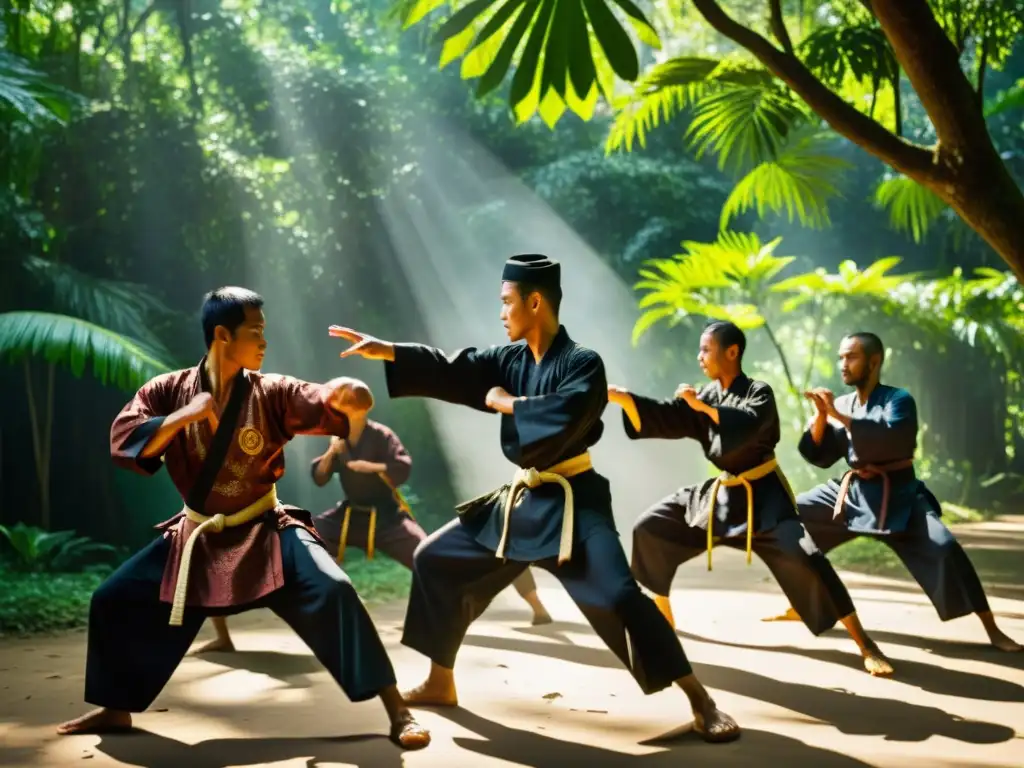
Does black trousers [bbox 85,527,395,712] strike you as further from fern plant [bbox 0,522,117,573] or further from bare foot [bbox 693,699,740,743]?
fern plant [bbox 0,522,117,573]

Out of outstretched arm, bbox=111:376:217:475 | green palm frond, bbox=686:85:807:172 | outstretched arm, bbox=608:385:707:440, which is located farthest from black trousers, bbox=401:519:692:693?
green palm frond, bbox=686:85:807:172

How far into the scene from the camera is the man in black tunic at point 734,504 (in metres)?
4.99

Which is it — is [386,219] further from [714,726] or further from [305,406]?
[714,726]

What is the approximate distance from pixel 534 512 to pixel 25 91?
494cm

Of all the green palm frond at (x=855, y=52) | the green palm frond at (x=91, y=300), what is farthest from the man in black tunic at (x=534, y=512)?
the green palm frond at (x=91, y=300)

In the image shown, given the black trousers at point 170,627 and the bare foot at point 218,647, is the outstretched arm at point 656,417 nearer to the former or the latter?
the black trousers at point 170,627

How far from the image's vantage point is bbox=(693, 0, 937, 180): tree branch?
4.71 meters

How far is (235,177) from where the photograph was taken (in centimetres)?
1073

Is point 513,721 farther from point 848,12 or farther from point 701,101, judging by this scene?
point 848,12

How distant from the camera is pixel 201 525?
3.79 m

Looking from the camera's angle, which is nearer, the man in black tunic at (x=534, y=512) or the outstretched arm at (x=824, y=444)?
the man in black tunic at (x=534, y=512)

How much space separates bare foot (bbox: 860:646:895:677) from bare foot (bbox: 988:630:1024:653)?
2.30 ft

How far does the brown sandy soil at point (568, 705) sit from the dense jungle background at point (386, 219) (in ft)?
6.24

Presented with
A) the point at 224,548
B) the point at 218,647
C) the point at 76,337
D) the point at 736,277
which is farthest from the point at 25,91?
the point at 736,277
